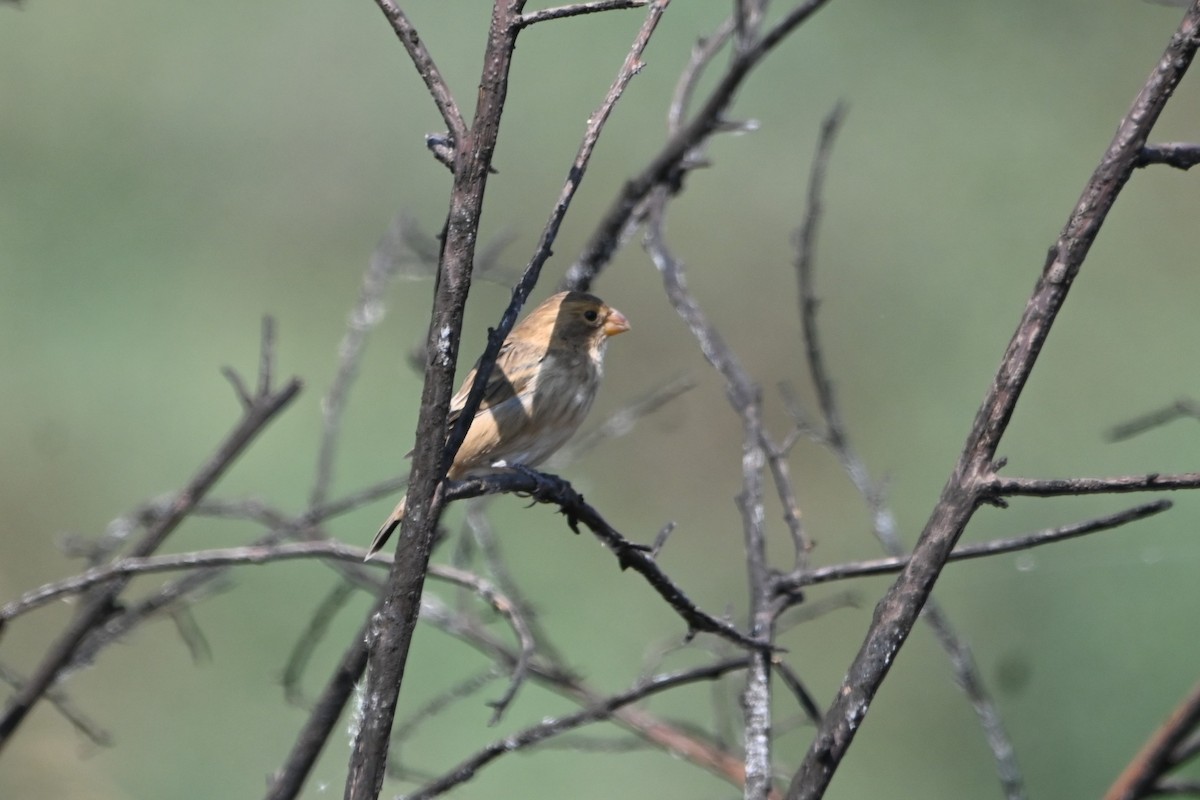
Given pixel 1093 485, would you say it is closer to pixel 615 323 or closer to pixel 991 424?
pixel 991 424

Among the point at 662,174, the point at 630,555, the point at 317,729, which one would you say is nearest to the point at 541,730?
the point at 630,555

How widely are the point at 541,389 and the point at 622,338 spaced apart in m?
2.81

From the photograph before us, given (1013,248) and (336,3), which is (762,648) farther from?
(336,3)

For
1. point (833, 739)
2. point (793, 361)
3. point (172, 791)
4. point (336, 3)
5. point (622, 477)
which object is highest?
point (336, 3)

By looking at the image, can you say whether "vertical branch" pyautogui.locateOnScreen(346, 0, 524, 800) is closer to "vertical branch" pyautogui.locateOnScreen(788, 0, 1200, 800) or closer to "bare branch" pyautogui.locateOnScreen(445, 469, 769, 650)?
"bare branch" pyautogui.locateOnScreen(445, 469, 769, 650)

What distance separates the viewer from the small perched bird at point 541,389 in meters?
4.08

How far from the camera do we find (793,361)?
6.90 metres

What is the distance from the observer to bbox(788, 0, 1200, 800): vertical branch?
1837 mm

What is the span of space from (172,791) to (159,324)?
3144mm

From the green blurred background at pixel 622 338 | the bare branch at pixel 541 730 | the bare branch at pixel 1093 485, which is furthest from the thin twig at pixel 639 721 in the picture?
the green blurred background at pixel 622 338

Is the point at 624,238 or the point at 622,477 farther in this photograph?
the point at 622,477

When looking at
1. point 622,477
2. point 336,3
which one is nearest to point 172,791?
point 622,477

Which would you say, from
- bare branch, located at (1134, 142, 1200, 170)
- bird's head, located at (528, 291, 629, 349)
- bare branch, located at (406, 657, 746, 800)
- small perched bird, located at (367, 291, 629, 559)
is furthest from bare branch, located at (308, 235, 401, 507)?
bare branch, located at (1134, 142, 1200, 170)

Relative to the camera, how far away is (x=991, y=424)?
1877 millimetres
